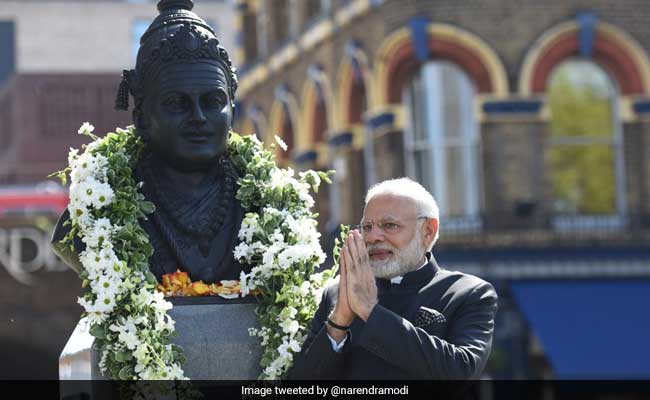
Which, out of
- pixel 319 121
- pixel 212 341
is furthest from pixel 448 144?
pixel 212 341

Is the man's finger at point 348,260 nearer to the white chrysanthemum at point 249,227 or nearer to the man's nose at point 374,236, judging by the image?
the man's nose at point 374,236

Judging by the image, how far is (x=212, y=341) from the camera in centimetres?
784

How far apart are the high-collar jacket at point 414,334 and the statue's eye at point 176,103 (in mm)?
1334

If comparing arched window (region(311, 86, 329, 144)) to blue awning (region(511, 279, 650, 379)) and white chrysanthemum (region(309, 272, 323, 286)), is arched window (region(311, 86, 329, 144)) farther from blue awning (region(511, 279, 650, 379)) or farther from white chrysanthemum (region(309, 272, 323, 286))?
white chrysanthemum (region(309, 272, 323, 286))

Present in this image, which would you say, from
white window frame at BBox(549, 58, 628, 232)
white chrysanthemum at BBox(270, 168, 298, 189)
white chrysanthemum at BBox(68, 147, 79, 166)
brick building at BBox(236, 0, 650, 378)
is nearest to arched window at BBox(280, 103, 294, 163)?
brick building at BBox(236, 0, 650, 378)

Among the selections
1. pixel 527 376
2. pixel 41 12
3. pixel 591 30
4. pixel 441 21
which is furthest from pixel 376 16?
pixel 41 12

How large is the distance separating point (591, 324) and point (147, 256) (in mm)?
16586

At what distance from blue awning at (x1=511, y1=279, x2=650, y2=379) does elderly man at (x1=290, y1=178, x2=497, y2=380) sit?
16.0 m

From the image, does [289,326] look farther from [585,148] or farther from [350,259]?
[585,148]

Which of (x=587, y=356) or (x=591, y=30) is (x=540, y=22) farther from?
(x=587, y=356)

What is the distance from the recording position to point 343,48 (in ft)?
90.7

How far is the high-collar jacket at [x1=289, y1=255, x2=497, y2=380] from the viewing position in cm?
681

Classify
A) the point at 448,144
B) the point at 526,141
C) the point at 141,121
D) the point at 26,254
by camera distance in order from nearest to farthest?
the point at 141,121 → the point at 526,141 → the point at 448,144 → the point at 26,254

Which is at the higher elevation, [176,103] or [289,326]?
[176,103]
